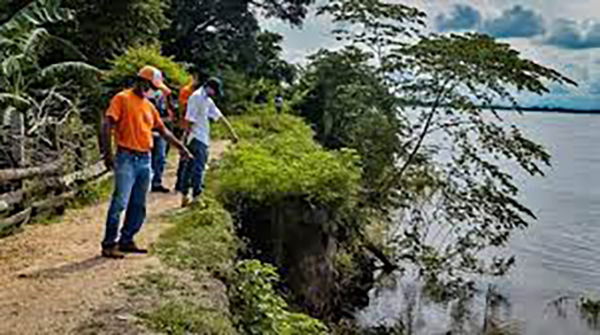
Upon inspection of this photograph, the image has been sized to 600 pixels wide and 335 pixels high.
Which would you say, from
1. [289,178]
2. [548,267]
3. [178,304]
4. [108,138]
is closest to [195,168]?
[289,178]

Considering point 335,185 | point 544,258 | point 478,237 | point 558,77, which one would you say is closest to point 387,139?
point 478,237

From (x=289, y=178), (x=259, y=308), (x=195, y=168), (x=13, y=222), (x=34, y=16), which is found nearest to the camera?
(x=259, y=308)

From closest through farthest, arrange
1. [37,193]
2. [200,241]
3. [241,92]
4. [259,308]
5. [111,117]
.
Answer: [259,308], [111,117], [200,241], [37,193], [241,92]

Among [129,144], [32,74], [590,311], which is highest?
[32,74]

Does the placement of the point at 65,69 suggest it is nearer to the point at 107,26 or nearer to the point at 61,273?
the point at 107,26

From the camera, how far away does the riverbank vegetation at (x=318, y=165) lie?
22.9 feet

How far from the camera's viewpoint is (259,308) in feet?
20.0

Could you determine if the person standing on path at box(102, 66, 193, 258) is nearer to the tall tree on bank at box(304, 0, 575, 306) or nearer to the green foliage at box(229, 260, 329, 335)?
the green foliage at box(229, 260, 329, 335)

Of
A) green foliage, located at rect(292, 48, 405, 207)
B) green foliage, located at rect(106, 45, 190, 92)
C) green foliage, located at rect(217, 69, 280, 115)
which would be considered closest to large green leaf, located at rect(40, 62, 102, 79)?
green foliage, located at rect(106, 45, 190, 92)

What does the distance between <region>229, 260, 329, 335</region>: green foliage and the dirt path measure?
0.91m

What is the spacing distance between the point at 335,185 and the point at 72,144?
419 cm

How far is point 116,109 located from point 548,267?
15.8 meters

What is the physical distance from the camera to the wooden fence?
26.0ft

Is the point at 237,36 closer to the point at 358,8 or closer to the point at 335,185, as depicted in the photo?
A: the point at 358,8
